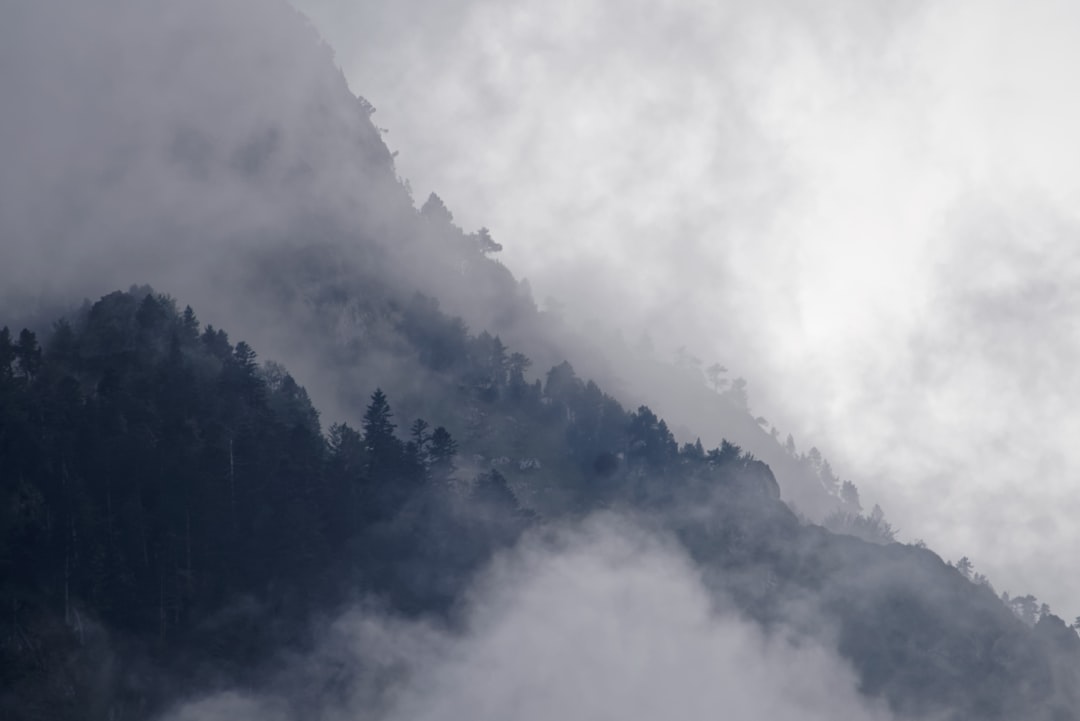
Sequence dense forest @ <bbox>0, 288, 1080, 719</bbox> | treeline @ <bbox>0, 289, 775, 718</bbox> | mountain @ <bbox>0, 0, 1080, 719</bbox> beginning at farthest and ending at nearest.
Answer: mountain @ <bbox>0, 0, 1080, 719</bbox>, dense forest @ <bbox>0, 288, 1080, 719</bbox>, treeline @ <bbox>0, 289, 775, 718</bbox>

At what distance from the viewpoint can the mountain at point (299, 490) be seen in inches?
5674

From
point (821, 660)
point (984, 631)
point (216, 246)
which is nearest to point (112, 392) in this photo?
point (216, 246)

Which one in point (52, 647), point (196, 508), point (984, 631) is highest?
point (984, 631)

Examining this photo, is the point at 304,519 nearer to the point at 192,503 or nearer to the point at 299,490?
the point at 299,490

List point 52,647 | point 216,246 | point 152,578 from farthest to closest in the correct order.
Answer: point 216,246 → point 152,578 → point 52,647

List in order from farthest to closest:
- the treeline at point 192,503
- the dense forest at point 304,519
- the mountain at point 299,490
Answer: the mountain at point 299,490 < the dense forest at point 304,519 < the treeline at point 192,503

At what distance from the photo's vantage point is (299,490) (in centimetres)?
15662

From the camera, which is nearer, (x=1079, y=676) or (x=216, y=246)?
(x=1079, y=676)

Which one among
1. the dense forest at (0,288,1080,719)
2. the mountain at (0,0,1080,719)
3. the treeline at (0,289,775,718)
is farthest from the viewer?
the mountain at (0,0,1080,719)

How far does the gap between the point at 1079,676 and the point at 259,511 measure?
9377cm

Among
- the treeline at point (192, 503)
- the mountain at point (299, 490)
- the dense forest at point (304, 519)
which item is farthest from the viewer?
the mountain at point (299, 490)

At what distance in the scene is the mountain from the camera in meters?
144

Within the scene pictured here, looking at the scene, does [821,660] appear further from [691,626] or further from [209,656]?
[209,656]

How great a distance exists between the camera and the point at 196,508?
15112cm
